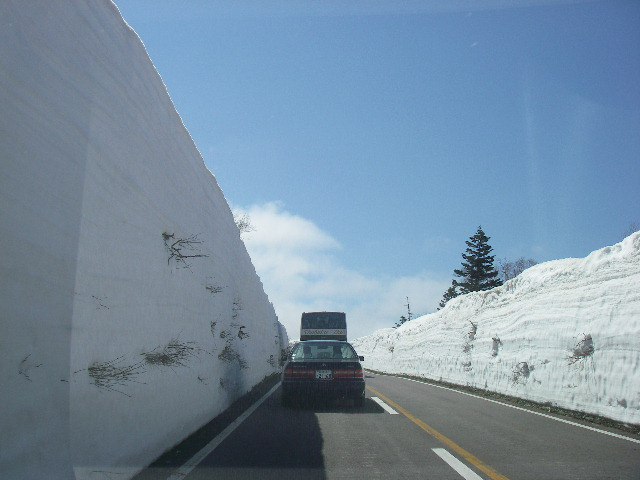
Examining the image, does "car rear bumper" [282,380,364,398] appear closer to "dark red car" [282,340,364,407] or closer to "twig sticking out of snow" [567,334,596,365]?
"dark red car" [282,340,364,407]

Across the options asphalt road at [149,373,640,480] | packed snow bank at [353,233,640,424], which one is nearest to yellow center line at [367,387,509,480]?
asphalt road at [149,373,640,480]

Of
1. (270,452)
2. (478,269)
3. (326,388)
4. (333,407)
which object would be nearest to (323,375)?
(326,388)

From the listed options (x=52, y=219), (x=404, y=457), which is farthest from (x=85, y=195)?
(x=404, y=457)

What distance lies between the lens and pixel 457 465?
240 inches

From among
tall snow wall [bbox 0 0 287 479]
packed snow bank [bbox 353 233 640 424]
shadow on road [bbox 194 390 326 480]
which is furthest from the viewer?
packed snow bank [bbox 353 233 640 424]

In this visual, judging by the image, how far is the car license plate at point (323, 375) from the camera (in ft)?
38.5

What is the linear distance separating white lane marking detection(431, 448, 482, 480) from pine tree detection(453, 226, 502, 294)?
220 ft

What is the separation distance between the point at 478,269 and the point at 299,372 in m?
64.6

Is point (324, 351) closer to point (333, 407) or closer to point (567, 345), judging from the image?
point (333, 407)

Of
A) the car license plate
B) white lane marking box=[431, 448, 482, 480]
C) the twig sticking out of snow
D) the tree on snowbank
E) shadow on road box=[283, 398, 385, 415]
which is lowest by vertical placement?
white lane marking box=[431, 448, 482, 480]

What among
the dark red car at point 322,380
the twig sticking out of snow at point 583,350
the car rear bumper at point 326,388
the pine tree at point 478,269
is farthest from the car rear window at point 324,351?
the pine tree at point 478,269

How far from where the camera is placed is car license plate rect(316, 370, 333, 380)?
11742 mm

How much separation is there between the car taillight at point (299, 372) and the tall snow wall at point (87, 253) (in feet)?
12.1

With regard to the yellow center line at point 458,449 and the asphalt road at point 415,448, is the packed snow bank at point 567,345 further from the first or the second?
the yellow center line at point 458,449
